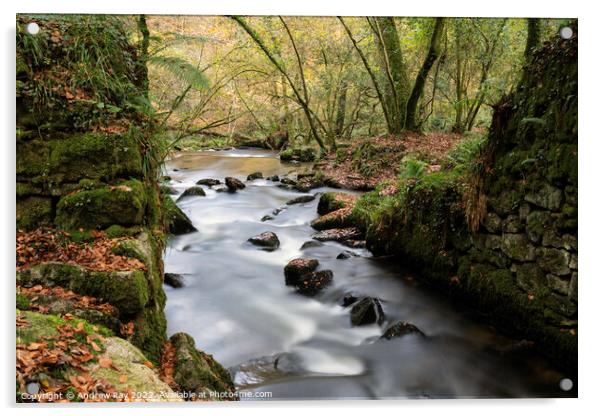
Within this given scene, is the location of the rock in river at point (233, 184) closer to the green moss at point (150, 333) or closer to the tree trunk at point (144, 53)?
the tree trunk at point (144, 53)

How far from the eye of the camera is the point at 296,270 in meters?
5.03

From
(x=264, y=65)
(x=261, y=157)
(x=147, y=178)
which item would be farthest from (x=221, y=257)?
(x=261, y=157)

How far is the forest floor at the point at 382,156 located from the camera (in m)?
7.39

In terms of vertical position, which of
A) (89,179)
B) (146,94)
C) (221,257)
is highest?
(146,94)

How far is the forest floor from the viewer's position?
739 centimetres

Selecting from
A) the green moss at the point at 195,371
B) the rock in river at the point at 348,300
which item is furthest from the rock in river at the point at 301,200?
the green moss at the point at 195,371

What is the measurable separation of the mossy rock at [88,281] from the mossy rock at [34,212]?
43cm

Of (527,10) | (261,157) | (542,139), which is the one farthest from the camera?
(261,157)

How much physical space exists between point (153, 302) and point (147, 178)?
3.43 feet

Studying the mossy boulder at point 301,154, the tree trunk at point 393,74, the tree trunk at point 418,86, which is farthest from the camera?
the mossy boulder at point 301,154

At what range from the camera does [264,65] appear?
587 cm

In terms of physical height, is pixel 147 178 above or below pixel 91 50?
below

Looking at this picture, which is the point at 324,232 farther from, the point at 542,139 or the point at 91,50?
the point at 91,50

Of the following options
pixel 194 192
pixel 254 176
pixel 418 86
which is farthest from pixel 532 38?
pixel 254 176
